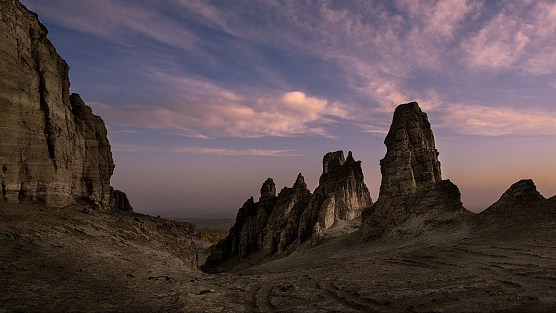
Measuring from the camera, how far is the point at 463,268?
1727cm

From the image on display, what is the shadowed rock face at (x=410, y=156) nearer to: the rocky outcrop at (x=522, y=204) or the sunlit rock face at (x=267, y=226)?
the rocky outcrop at (x=522, y=204)

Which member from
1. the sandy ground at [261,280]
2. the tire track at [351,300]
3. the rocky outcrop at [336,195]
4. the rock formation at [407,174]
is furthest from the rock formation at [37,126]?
the rocky outcrop at [336,195]

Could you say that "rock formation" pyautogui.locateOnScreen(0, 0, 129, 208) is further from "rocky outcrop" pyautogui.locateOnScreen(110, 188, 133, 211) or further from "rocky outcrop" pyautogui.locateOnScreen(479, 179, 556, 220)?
"rocky outcrop" pyautogui.locateOnScreen(479, 179, 556, 220)

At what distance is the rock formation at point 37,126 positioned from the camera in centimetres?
2262

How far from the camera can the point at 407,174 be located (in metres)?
39.3

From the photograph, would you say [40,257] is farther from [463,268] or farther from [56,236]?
[463,268]

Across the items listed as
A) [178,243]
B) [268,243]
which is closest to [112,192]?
[178,243]

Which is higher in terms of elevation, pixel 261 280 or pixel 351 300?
pixel 351 300

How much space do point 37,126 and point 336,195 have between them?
4817 centimetres

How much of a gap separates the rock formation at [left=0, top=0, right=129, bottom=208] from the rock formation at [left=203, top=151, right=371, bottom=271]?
34.2m

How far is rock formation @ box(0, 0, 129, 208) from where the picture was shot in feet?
74.2

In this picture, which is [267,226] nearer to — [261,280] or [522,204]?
[522,204]

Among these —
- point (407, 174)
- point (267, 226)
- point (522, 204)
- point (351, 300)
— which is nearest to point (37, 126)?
point (351, 300)

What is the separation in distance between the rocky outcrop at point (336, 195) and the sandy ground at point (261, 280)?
100 feet
